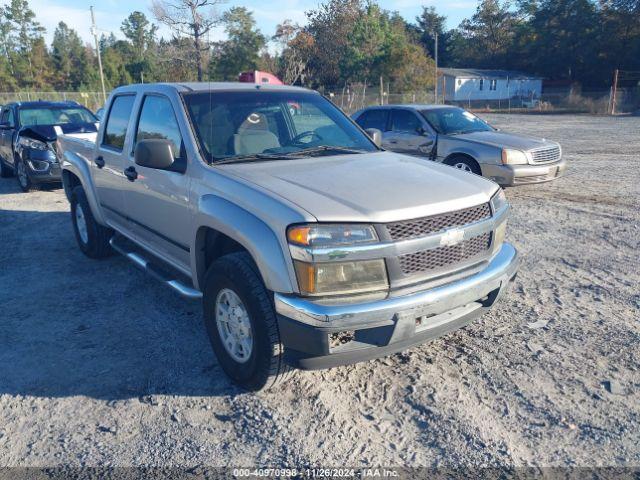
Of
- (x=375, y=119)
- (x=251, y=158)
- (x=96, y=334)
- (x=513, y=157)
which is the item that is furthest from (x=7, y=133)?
(x=513, y=157)

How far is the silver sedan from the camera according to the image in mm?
8828

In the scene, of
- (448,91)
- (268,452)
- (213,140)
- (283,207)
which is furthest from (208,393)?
(448,91)

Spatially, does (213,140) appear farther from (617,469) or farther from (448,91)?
(448,91)

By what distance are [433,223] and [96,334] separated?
2.90 m

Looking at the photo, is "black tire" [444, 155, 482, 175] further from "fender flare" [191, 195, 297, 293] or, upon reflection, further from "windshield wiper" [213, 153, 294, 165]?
"fender flare" [191, 195, 297, 293]

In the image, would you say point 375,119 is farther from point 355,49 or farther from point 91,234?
point 355,49

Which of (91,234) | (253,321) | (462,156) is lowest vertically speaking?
(91,234)

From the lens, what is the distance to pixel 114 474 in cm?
284

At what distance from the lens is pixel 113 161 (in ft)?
16.9

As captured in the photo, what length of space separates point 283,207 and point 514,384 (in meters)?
1.90

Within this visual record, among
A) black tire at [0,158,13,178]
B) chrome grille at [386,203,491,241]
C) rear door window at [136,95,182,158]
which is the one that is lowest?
black tire at [0,158,13,178]

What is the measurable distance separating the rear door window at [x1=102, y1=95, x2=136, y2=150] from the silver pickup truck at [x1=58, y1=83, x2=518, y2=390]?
13cm

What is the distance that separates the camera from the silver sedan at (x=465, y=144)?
8828mm

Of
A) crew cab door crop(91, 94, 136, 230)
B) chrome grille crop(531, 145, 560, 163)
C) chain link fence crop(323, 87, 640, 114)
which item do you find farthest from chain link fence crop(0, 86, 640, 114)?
crew cab door crop(91, 94, 136, 230)
